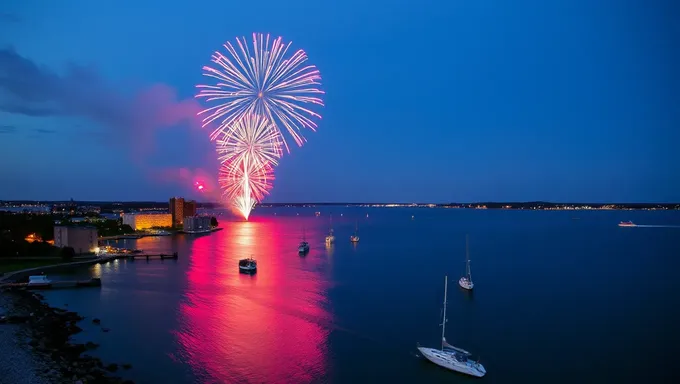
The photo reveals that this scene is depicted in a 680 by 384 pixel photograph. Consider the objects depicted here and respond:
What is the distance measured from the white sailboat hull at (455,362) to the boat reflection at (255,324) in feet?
15.7

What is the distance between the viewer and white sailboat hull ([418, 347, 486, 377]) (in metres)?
18.2

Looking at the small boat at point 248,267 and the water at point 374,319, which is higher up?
the small boat at point 248,267

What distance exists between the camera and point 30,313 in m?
24.7

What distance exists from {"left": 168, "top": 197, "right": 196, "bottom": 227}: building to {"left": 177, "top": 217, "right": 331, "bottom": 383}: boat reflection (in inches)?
2182

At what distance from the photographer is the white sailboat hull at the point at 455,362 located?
1823 centimetres

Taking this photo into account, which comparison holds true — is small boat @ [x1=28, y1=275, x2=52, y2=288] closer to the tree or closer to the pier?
the pier

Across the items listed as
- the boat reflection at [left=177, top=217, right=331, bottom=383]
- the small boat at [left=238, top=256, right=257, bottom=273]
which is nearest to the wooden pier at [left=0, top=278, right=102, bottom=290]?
the boat reflection at [left=177, top=217, right=331, bottom=383]

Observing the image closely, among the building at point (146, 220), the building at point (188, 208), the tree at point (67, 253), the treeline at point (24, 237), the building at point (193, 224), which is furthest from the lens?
the building at point (188, 208)

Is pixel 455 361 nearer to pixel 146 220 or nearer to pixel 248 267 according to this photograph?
pixel 248 267

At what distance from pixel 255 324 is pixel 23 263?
2728 cm

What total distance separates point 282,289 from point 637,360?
23.0 metres

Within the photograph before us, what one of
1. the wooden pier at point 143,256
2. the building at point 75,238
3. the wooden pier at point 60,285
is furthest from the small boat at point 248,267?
the building at point 75,238

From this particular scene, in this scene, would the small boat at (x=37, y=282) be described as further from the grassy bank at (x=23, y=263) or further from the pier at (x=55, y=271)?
the grassy bank at (x=23, y=263)

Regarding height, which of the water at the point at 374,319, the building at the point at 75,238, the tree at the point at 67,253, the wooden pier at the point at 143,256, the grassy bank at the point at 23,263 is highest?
the building at the point at 75,238
